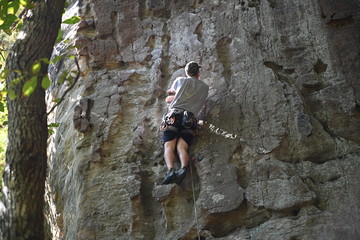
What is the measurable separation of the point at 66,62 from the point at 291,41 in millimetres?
4205

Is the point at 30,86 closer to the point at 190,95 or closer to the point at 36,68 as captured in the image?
the point at 36,68

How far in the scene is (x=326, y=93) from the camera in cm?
804

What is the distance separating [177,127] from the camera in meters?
7.82

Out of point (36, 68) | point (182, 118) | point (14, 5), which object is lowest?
point (36, 68)

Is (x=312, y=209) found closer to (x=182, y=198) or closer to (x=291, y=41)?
(x=182, y=198)

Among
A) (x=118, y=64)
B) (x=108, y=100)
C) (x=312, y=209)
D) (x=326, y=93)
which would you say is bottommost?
(x=312, y=209)

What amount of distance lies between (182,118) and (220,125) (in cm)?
64

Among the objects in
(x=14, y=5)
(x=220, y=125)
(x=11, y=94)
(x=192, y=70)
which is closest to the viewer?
(x=11, y=94)

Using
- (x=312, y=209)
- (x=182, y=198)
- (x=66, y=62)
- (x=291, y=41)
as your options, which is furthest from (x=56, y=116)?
(x=312, y=209)

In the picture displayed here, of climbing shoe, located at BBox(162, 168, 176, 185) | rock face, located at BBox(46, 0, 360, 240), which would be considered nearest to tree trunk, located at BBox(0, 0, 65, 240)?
climbing shoe, located at BBox(162, 168, 176, 185)

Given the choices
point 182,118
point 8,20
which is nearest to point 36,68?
point 8,20

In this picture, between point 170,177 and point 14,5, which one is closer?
point 14,5

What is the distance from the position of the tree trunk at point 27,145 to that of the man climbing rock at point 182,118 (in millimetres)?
3423

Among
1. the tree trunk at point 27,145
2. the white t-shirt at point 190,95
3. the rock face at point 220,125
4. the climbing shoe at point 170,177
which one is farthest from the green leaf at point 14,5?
the rock face at point 220,125
